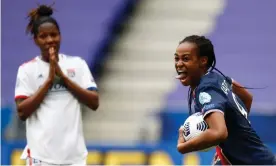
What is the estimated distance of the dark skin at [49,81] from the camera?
5.71m

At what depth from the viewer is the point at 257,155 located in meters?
4.86

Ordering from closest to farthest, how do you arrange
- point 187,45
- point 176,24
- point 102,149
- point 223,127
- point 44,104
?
1. point 223,127
2. point 187,45
3. point 44,104
4. point 102,149
5. point 176,24

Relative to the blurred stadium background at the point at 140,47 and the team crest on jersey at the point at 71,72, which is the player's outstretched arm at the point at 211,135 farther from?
the blurred stadium background at the point at 140,47

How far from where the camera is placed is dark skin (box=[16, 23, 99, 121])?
5.71m

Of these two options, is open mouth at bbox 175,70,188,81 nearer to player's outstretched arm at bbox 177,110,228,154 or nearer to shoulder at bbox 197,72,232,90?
shoulder at bbox 197,72,232,90

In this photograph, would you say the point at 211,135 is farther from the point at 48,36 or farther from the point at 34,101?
the point at 48,36

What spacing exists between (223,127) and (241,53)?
28.3ft

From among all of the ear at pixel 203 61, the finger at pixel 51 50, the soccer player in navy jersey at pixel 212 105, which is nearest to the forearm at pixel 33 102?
the finger at pixel 51 50

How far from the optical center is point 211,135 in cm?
450

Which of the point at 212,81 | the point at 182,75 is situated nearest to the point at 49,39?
the point at 182,75

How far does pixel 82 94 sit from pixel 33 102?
362mm

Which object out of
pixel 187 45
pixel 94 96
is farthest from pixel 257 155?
pixel 94 96

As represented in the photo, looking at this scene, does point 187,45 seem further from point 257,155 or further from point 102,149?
point 102,149

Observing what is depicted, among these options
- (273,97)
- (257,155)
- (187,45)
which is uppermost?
(187,45)
